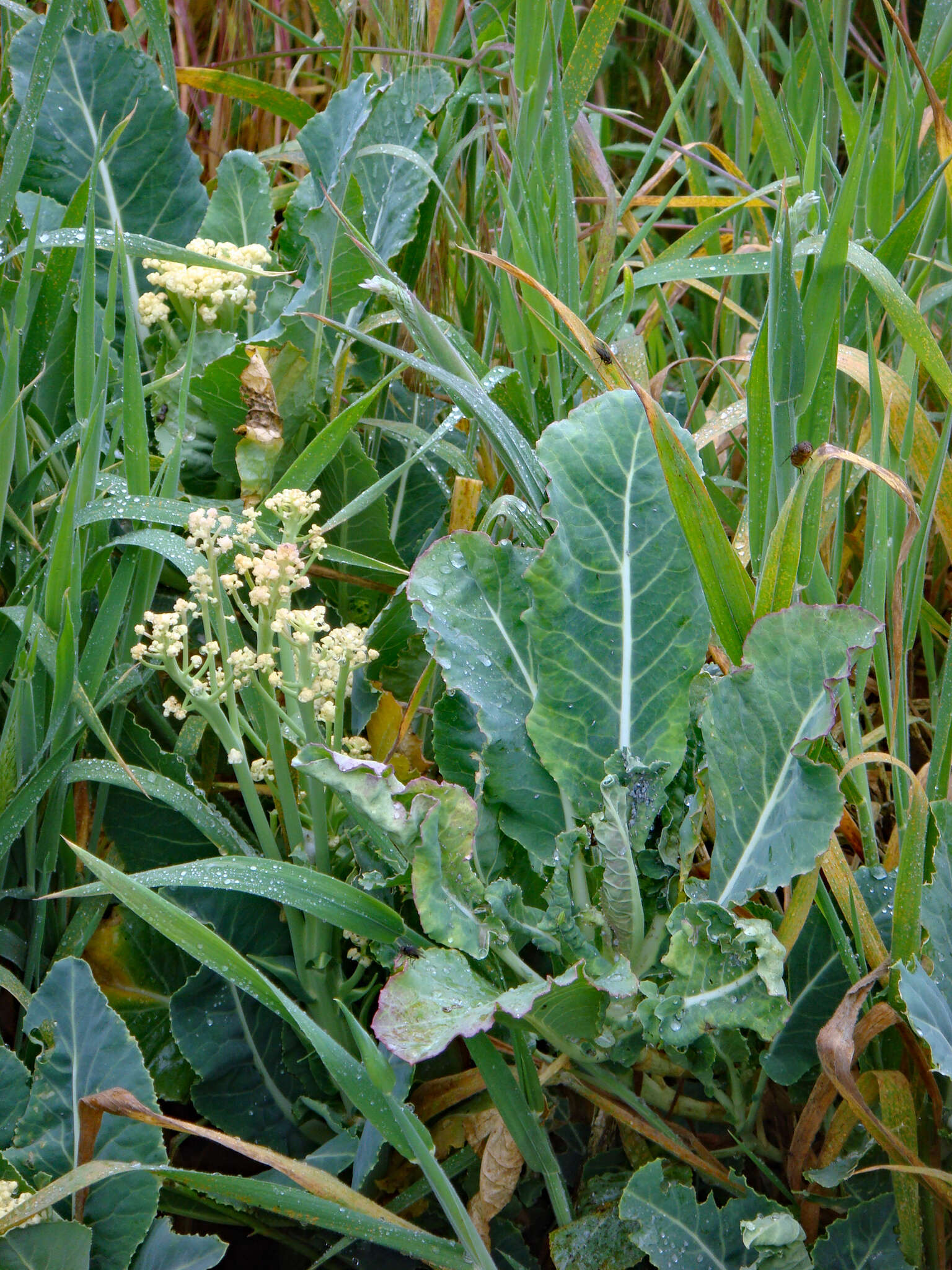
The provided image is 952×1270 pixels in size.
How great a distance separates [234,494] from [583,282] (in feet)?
2.05

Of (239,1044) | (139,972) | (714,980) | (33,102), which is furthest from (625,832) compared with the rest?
(33,102)

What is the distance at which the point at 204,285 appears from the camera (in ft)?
4.38

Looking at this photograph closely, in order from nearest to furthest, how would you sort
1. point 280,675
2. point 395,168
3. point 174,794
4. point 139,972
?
point 280,675 < point 174,794 < point 139,972 < point 395,168

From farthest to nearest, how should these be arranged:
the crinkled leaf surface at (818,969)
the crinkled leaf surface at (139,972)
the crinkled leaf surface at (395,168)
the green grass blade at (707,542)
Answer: the crinkled leaf surface at (395,168) → the crinkled leaf surface at (139,972) → the crinkled leaf surface at (818,969) → the green grass blade at (707,542)

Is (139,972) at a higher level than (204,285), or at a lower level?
lower

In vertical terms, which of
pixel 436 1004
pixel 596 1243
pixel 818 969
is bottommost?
pixel 596 1243

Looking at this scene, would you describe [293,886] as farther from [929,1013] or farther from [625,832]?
[929,1013]

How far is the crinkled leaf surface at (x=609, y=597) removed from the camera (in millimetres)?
910

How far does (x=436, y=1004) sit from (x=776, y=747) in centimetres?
31

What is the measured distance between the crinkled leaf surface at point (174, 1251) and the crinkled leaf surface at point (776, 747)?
18.2 inches

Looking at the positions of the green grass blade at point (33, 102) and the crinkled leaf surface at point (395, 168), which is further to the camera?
the crinkled leaf surface at point (395, 168)

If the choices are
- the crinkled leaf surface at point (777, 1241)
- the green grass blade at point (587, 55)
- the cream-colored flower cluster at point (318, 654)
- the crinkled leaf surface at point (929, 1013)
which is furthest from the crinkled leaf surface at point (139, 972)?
the green grass blade at point (587, 55)

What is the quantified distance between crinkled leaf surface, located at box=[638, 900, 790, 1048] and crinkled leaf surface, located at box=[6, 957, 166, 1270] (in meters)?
0.41

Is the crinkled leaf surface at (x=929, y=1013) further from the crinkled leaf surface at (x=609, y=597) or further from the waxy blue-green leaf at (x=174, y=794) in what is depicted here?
the waxy blue-green leaf at (x=174, y=794)
